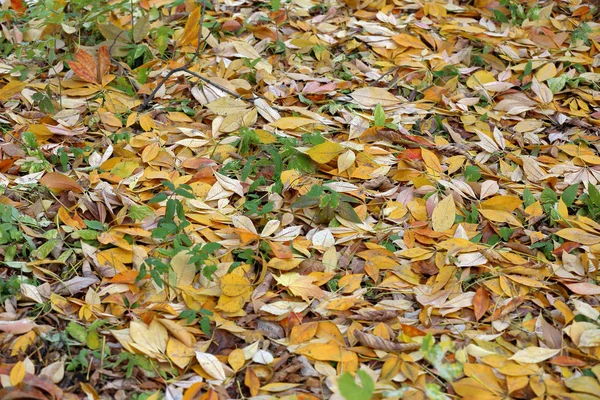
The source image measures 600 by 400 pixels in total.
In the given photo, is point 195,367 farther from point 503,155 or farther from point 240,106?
point 503,155

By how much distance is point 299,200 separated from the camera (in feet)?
6.31

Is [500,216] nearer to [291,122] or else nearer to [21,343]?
[291,122]

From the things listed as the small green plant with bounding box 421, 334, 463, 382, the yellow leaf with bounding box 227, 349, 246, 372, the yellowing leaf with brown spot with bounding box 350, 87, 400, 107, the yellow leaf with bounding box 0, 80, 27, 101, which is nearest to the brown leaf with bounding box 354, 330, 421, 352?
the small green plant with bounding box 421, 334, 463, 382

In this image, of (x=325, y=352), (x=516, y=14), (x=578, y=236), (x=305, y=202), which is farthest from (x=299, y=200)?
(x=516, y=14)

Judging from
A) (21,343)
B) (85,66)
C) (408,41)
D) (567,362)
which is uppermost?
(85,66)

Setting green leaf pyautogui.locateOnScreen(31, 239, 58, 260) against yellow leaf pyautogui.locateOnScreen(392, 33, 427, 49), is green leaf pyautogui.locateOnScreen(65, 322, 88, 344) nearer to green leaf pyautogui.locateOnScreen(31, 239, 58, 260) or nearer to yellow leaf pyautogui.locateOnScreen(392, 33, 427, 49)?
green leaf pyautogui.locateOnScreen(31, 239, 58, 260)

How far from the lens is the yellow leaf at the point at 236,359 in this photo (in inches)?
60.4

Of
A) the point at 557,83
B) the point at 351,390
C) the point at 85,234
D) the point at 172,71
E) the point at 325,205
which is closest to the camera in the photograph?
the point at 351,390

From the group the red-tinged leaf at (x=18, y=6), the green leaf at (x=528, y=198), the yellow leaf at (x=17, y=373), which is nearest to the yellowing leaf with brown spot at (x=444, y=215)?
the green leaf at (x=528, y=198)

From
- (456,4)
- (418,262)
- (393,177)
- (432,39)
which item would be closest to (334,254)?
(418,262)

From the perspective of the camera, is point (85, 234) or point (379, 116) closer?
point (85, 234)

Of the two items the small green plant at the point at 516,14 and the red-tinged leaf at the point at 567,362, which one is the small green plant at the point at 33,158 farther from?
the small green plant at the point at 516,14

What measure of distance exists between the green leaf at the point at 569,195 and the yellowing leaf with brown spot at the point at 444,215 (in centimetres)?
33

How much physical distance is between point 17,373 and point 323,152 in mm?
1021
